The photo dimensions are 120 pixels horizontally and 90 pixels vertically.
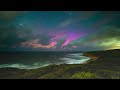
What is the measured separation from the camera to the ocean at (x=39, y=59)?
27.5ft

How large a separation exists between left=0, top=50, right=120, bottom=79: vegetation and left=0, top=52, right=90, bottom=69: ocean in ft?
0.34

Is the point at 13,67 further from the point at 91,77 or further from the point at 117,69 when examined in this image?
the point at 117,69

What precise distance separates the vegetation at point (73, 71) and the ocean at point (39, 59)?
104mm

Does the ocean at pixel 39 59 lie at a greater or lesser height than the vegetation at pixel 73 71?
greater

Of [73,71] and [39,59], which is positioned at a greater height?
[39,59]

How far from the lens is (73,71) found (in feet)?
27.3

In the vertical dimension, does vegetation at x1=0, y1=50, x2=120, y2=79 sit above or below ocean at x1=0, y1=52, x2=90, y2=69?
below

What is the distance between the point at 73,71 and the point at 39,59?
92 centimetres

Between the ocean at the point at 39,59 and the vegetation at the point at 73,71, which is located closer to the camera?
the vegetation at the point at 73,71

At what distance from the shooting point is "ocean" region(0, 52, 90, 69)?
329 inches
